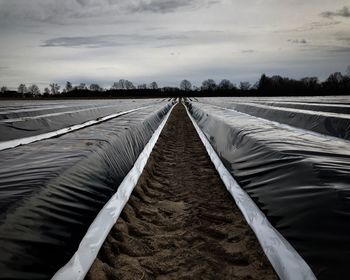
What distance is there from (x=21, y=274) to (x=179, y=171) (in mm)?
3737

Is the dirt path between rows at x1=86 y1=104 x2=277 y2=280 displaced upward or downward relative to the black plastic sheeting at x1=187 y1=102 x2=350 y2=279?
downward

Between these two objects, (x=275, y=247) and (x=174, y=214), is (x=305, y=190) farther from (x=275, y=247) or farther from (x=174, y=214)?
(x=174, y=214)

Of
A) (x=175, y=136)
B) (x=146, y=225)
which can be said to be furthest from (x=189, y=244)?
(x=175, y=136)

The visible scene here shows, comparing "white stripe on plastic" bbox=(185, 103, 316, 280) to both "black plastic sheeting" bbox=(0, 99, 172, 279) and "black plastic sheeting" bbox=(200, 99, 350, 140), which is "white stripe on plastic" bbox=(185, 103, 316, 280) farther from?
"black plastic sheeting" bbox=(200, 99, 350, 140)

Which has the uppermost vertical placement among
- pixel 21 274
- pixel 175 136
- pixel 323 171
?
pixel 323 171

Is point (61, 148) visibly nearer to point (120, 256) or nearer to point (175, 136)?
point (120, 256)

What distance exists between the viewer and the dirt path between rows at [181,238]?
2.21m

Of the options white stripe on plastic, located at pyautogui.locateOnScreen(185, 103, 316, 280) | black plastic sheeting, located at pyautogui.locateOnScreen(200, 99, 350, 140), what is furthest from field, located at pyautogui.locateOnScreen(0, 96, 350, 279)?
black plastic sheeting, located at pyautogui.locateOnScreen(200, 99, 350, 140)

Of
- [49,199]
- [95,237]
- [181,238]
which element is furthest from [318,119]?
[49,199]

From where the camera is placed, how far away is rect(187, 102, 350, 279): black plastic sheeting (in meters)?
1.69

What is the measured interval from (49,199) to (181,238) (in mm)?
1227

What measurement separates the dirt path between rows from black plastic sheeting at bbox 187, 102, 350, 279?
1.10 ft

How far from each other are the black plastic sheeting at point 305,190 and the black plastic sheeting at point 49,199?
1.45m

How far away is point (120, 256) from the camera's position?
2.42m
